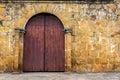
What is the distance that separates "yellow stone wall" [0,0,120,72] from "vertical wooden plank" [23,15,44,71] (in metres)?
0.28

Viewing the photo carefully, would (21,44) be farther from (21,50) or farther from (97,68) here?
(97,68)

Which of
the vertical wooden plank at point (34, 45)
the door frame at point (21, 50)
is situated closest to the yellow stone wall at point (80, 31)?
Result: the door frame at point (21, 50)

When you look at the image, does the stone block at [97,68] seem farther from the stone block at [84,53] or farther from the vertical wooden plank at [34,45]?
the vertical wooden plank at [34,45]

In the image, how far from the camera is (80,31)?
9.68 m

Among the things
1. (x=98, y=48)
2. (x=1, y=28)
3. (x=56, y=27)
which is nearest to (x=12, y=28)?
(x=1, y=28)

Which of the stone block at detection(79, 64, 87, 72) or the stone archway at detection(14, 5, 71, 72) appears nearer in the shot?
the stone archway at detection(14, 5, 71, 72)

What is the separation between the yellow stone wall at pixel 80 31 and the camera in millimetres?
9555

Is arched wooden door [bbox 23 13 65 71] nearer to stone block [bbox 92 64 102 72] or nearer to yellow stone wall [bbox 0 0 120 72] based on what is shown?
yellow stone wall [bbox 0 0 120 72]

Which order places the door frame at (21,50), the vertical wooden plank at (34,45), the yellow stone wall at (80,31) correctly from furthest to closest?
the vertical wooden plank at (34,45) < the yellow stone wall at (80,31) < the door frame at (21,50)

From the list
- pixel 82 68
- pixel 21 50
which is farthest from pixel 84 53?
pixel 21 50

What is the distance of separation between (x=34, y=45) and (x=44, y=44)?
0.44 m

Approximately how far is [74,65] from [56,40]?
4.39 feet

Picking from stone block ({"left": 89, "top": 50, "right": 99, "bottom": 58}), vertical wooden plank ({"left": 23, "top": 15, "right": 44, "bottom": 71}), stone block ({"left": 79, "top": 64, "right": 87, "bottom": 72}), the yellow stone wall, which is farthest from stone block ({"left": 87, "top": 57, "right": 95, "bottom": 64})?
vertical wooden plank ({"left": 23, "top": 15, "right": 44, "bottom": 71})

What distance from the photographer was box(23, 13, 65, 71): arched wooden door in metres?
9.69
